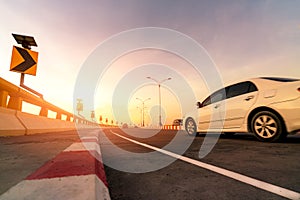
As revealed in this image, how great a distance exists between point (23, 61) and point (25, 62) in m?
0.07

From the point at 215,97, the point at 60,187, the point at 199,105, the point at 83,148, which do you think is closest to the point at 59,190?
the point at 60,187

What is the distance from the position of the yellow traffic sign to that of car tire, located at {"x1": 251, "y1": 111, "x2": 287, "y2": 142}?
Answer: 26.0 feet

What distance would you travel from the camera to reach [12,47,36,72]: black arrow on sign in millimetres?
7550

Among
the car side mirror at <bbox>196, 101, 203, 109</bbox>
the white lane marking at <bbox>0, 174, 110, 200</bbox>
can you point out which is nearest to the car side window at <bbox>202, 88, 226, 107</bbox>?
the car side mirror at <bbox>196, 101, 203, 109</bbox>

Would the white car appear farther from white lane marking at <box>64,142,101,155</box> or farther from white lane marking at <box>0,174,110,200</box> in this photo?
white lane marking at <box>0,174,110,200</box>

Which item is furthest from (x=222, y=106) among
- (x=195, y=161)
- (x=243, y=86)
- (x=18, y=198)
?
(x=18, y=198)

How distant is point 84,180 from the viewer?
5.90 feet

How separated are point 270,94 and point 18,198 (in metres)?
5.63

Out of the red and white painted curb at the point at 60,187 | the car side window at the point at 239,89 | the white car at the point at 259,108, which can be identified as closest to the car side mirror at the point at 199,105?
the white car at the point at 259,108

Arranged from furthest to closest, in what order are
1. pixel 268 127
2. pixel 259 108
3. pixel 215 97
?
pixel 215 97 < pixel 259 108 < pixel 268 127

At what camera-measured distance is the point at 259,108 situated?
5.52 metres

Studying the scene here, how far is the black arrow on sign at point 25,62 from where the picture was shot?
7.55 m

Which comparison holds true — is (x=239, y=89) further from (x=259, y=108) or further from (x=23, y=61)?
(x=23, y=61)

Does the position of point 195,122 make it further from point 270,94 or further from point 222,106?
point 270,94
